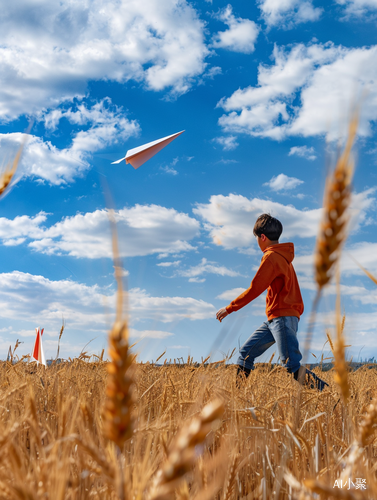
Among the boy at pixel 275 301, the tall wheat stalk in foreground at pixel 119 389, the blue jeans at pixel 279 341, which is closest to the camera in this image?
the tall wheat stalk in foreground at pixel 119 389

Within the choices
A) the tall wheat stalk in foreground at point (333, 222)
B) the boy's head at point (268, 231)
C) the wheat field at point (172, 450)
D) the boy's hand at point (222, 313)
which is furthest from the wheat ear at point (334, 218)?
the boy's head at point (268, 231)

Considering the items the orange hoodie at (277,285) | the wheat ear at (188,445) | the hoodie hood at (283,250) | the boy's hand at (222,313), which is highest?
the hoodie hood at (283,250)

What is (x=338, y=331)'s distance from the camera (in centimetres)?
87

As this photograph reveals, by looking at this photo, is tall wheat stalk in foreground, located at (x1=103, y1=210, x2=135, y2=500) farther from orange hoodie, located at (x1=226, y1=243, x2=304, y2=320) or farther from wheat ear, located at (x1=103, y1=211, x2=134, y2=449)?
orange hoodie, located at (x1=226, y1=243, x2=304, y2=320)

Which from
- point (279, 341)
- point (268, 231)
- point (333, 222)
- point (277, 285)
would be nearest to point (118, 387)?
point (333, 222)

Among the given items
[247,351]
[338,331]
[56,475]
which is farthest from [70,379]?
[247,351]

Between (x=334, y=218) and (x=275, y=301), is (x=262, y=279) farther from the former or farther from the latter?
(x=334, y=218)

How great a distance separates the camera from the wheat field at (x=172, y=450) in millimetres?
714

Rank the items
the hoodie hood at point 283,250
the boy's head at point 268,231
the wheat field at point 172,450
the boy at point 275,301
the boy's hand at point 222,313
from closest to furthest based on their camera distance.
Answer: the wheat field at point 172,450 → the boy at point 275,301 → the hoodie hood at point 283,250 → the boy's hand at point 222,313 → the boy's head at point 268,231

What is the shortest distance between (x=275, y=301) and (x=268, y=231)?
0.93 meters

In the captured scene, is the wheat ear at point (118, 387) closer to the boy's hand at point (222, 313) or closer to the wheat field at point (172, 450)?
the wheat field at point (172, 450)

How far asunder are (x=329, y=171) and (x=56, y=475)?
34.6 inches

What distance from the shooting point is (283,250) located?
4.52 m

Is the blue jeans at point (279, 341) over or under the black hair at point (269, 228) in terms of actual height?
under
